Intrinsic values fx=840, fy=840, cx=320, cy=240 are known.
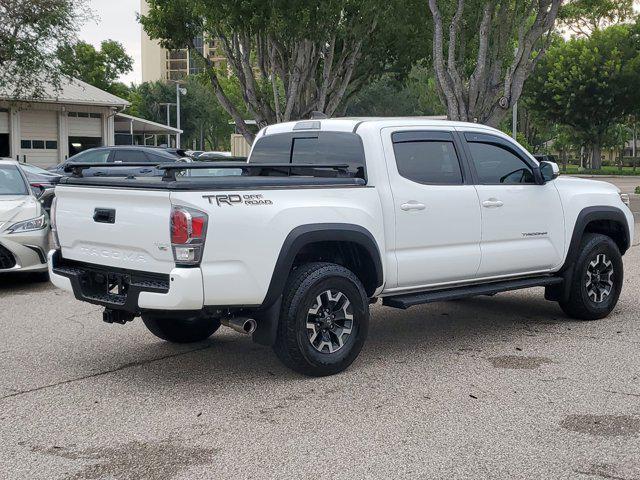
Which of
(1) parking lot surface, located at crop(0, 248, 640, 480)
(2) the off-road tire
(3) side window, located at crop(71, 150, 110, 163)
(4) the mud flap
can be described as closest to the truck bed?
(4) the mud flap

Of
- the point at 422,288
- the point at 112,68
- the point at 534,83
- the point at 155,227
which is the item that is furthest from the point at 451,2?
the point at 112,68

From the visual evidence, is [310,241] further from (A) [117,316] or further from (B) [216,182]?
(A) [117,316]

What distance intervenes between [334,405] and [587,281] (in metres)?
3.61

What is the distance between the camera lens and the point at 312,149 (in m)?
6.98

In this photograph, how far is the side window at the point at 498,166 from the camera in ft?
23.7

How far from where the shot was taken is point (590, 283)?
8.05 meters

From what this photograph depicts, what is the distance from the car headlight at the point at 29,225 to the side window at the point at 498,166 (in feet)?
18.1

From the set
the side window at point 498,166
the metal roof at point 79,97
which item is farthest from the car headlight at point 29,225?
the metal roof at point 79,97

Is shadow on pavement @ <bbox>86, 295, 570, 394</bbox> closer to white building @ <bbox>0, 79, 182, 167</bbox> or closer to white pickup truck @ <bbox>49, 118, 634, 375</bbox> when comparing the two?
white pickup truck @ <bbox>49, 118, 634, 375</bbox>

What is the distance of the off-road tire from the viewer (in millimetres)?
7879

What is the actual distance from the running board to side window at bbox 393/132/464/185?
89 cm

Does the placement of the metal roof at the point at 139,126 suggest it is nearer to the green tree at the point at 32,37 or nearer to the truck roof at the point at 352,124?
the green tree at the point at 32,37

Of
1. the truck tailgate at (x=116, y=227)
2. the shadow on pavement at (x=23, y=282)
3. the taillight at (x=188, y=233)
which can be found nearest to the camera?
the taillight at (x=188, y=233)

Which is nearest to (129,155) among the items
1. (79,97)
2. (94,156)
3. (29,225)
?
(94,156)
